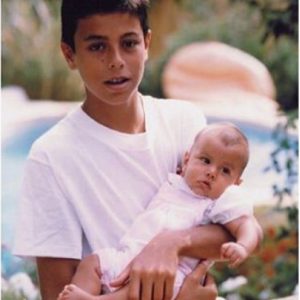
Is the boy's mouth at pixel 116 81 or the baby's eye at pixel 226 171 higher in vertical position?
the boy's mouth at pixel 116 81

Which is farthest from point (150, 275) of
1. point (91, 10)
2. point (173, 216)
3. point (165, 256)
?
point (91, 10)

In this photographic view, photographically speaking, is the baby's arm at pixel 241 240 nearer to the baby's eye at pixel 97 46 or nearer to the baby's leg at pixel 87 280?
the baby's leg at pixel 87 280

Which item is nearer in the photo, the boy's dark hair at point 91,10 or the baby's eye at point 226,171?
the boy's dark hair at point 91,10

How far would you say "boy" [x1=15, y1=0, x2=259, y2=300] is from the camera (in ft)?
7.11

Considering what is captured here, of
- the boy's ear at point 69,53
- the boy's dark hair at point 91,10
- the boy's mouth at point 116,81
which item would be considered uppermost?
the boy's dark hair at point 91,10

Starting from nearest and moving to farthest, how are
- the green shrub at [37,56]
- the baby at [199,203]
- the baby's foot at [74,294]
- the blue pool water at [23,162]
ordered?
1. the baby's foot at [74,294]
2. the baby at [199,203]
3. the blue pool water at [23,162]
4. the green shrub at [37,56]

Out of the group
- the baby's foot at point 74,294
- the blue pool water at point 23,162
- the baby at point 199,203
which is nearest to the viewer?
the baby's foot at point 74,294

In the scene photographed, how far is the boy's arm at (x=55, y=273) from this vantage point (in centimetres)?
222

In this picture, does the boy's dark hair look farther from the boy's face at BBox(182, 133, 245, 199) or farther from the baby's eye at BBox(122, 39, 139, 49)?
the boy's face at BBox(182, 133, 245, 199)

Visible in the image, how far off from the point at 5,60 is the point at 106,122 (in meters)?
5.31

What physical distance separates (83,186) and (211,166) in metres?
0.30

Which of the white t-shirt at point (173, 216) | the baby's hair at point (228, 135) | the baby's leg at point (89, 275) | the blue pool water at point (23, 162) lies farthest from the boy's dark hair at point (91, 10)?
the blue pool water at point (23, 162)

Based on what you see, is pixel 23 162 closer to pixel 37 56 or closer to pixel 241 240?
pixel 37 56

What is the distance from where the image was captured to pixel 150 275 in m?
2.15
